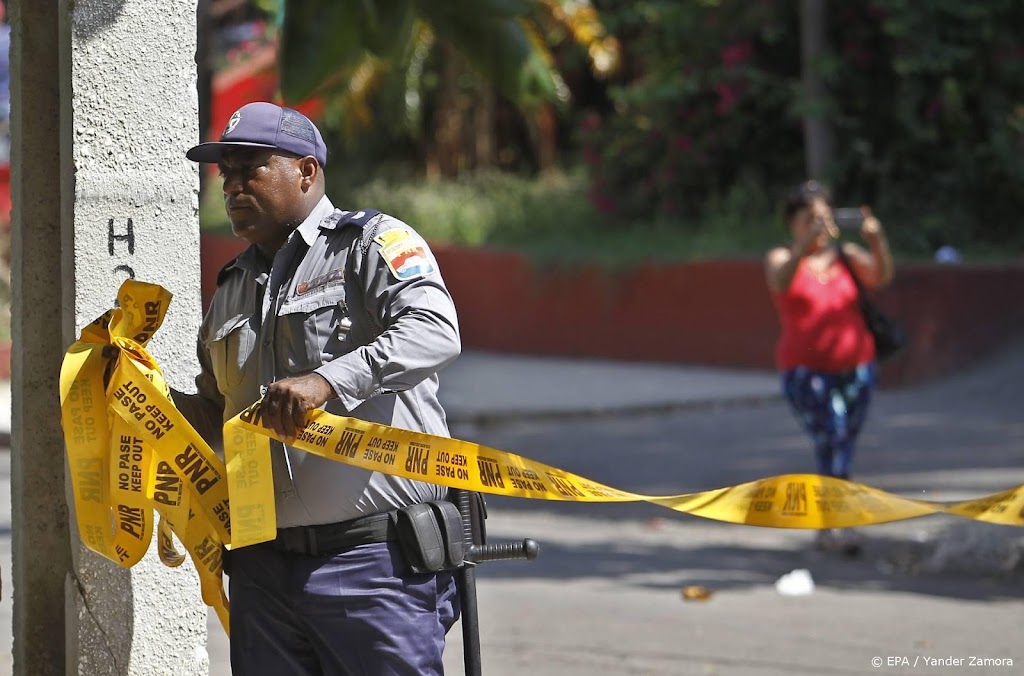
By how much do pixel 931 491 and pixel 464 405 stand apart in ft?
17.2

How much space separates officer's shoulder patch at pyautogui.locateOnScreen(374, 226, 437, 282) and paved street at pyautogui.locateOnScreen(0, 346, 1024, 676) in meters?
2.73

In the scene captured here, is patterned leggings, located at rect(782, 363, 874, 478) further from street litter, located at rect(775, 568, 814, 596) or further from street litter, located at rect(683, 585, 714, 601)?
street litter, located at rect(683, 585, 714, 601)

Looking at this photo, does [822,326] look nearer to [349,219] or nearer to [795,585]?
[795,585]

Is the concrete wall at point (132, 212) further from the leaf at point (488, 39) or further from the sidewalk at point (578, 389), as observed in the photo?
the sidewalk at point (578, 389)

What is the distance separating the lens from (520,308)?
57.0 ft

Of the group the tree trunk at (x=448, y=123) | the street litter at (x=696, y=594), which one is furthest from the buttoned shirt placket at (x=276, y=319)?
the tree trunk at (x=448, y=123)

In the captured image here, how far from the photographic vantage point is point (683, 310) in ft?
51.6

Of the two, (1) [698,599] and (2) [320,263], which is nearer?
(2) [320,263]

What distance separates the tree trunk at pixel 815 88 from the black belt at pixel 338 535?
12889 mm

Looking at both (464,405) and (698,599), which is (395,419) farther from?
(464,405)

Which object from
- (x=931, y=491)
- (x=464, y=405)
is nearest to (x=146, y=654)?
(x=931, y=491)

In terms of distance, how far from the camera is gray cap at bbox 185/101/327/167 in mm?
3605

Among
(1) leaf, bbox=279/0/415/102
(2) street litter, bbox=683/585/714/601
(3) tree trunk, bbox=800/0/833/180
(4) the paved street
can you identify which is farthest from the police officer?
(3) tree trunk, bbox=800/0/833/180

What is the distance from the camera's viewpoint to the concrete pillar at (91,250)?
170 inches
